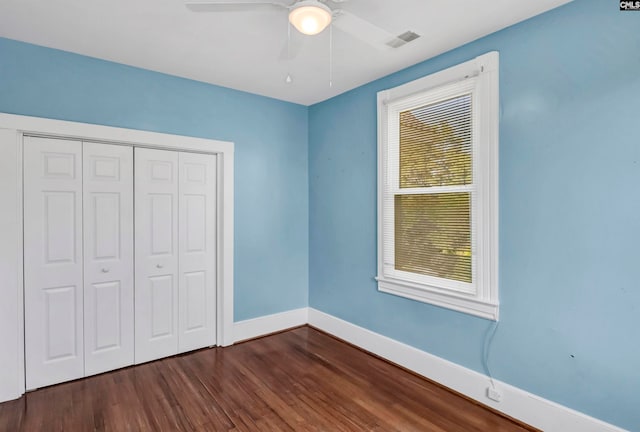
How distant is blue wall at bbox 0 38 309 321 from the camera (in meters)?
2.67

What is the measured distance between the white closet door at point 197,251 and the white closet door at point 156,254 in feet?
0.23

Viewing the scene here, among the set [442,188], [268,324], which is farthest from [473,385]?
[268,324]

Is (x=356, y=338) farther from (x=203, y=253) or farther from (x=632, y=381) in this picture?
(x=632, y=381)

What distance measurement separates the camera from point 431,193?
114 inches

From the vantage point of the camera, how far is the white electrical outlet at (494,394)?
238 cm

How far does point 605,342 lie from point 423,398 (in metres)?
1.26

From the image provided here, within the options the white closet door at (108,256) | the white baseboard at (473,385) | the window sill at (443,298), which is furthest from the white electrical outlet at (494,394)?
the white closet door at (108,256)

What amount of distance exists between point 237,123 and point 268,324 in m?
2.32

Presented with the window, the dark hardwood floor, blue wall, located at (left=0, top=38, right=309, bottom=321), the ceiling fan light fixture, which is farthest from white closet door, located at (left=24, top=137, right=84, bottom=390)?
the window

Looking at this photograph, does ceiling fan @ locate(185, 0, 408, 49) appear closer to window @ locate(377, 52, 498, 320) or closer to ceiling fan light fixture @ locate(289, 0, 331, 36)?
ceiling fan light fixture @ locate(289, 0, 331, 36)

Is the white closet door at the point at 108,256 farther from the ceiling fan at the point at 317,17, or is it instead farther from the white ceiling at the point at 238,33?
the ceiling fan at the point at 317,17

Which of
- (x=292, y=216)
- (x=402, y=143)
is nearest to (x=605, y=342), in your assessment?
(x=402, y=143)

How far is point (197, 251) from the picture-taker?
349cm

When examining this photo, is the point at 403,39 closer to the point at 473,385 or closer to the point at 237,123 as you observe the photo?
the point at 237,123
